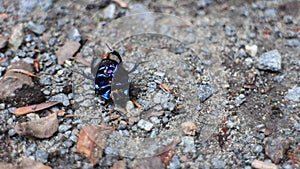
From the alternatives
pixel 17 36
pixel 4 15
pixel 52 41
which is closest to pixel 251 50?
pixel 52 41

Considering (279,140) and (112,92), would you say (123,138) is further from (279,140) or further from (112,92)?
(279,140)

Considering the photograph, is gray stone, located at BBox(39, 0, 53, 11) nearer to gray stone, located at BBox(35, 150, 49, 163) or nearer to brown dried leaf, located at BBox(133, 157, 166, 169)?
gray stone, located at BBox(35, 150, 49, 163)

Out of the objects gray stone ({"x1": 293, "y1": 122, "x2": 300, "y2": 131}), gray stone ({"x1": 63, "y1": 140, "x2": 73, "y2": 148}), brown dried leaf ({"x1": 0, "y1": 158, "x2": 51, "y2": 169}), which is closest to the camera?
brown dried leaf ({"x1": 0, "y1": 158, "x2": 51, "y2": 169})

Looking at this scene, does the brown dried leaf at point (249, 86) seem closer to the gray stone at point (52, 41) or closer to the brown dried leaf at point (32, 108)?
the brown dried leaf at point (32, 108)

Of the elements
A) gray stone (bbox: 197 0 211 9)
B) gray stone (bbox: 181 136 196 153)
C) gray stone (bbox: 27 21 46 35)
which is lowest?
gray stone (bbox: 181 136 196 153)

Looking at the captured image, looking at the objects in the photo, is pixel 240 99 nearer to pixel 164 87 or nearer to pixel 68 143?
pixel 164 87

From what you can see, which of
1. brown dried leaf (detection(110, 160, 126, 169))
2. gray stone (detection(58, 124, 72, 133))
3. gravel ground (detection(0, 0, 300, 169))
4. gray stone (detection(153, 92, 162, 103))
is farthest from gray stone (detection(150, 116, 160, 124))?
gray stone (detection(58, 124, 72, 133))

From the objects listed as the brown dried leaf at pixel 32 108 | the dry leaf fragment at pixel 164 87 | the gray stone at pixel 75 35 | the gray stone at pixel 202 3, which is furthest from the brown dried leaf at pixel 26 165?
the gray stone at pixel 202 3
